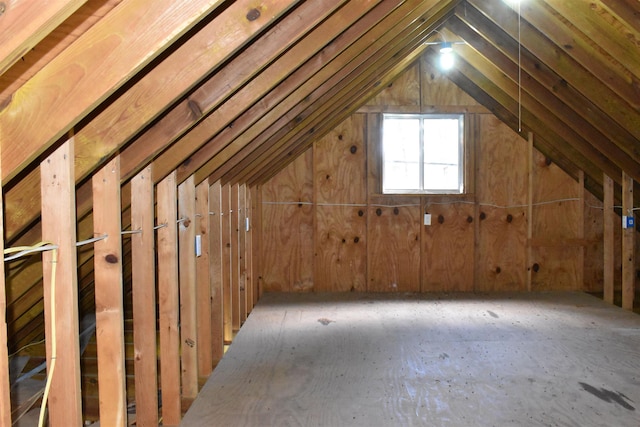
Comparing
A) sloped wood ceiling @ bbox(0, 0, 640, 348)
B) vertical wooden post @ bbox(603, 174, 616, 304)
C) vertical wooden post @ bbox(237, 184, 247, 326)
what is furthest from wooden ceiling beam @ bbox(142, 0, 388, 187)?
vertical wooden post @ bbox(603, 174, 616, 304)

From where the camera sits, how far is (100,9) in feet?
5.15

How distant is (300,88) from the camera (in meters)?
3.41

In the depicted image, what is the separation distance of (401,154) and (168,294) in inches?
169

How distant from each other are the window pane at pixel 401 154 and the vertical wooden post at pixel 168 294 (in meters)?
4.04

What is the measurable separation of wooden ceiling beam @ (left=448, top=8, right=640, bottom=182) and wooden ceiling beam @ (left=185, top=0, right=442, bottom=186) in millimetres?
1349

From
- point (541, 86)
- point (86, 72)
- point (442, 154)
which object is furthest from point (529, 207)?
point (86, 72)

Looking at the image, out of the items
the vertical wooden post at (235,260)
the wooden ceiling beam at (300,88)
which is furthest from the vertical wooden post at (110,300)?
the vertical wooden post at (235,260)

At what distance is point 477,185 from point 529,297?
1.33m

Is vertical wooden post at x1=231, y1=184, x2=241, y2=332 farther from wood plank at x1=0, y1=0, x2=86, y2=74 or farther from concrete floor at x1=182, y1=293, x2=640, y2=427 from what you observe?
wood plank at x1=0, y1=0, x2=86, y2=74

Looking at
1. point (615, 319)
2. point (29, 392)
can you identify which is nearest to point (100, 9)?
point (29, 392)

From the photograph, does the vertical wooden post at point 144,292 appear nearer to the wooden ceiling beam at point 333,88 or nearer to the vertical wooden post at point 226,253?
the wooden ceiling beam at point 333,88

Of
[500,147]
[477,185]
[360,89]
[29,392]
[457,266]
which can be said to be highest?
[360,89]

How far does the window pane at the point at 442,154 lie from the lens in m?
6.66

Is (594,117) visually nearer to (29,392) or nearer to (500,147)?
(500,147)
